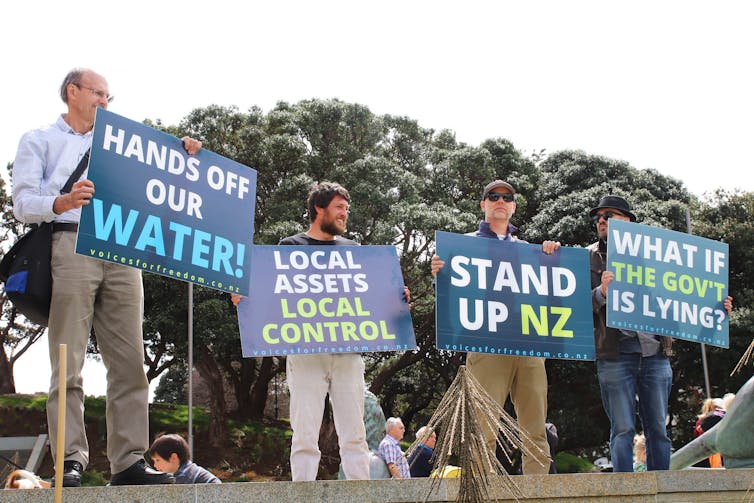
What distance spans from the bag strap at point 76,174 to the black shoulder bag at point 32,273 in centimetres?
2

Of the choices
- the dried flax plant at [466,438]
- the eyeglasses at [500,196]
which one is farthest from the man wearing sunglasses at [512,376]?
the dried flax plant at [466,438]

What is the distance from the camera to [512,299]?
6086 mm

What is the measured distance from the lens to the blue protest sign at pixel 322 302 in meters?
5.57

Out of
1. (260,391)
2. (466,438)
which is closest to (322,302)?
(466,438)

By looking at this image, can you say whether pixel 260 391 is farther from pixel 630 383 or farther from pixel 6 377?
pixel 630 383

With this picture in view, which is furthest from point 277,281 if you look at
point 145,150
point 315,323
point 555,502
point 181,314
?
point 181,314

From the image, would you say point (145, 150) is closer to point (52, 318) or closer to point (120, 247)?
point (120, 247)

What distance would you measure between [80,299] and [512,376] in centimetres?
289

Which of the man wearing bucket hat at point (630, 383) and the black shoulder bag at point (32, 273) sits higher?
the black shoulder bag at point (32, 273)

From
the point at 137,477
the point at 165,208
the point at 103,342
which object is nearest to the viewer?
the point at 137,477

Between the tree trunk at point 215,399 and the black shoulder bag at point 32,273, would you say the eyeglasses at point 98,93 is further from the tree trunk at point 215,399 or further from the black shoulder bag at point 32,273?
the tree trunk at point 215,399

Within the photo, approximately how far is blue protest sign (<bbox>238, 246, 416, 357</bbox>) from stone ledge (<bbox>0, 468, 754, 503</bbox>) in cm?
146

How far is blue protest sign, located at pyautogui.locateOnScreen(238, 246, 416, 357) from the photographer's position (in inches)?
219

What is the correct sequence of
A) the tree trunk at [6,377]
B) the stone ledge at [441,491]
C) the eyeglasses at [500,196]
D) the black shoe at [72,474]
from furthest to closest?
the tree trunk at [6,377]
the eyeglasses at [500,196]
the black shoe at [72,474]
the stone ledge at [441,491]
